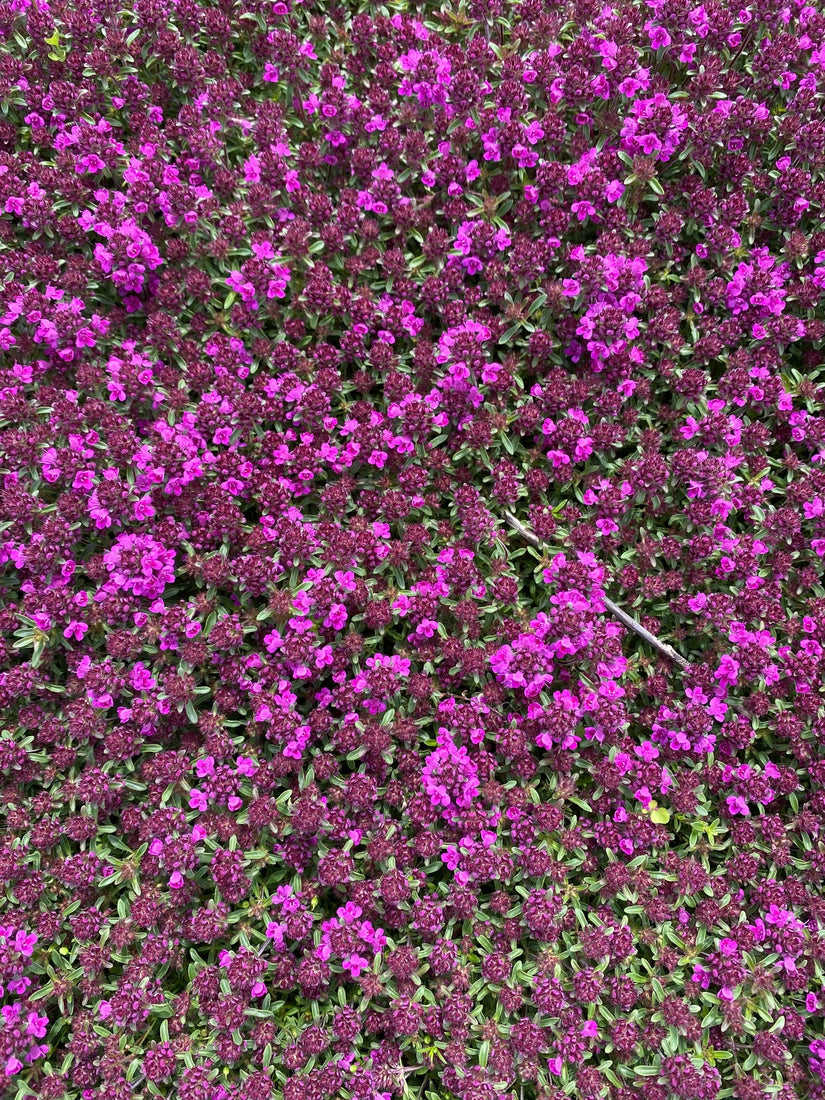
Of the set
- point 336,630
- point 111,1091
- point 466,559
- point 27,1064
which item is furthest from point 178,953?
point 466,559

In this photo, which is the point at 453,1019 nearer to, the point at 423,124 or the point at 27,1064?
the point at 27,1064

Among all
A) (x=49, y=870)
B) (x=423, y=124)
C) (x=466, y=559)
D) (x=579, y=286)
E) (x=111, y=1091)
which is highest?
(x=423, y=124)

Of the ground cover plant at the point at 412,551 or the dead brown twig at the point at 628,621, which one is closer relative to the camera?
the ground cover plant at the point at 412,551

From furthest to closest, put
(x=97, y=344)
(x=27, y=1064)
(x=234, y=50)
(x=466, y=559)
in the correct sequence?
(x=234, y=50)
(x=97, y=344)
(x=466, y=559)
(x=27, y=1064)

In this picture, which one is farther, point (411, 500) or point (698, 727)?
point (411, 500)

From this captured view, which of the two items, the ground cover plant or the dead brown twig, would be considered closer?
the ground cover plant

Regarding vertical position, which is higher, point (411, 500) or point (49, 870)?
point (411, 500)

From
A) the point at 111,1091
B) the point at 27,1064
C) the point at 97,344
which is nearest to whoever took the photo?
the point at 111,1091

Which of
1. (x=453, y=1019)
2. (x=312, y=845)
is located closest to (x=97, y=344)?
(x=312, y=845)
